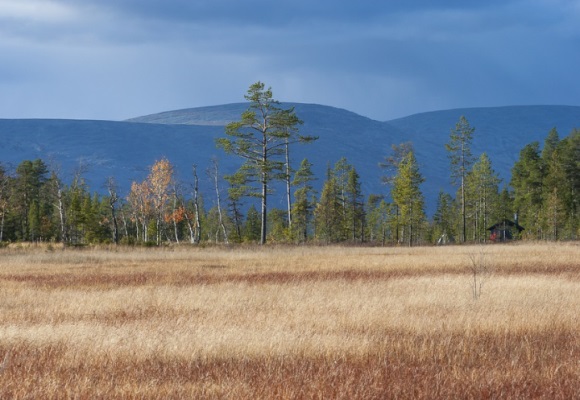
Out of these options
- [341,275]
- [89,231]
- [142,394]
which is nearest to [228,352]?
[142,394]

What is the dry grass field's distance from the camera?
7.45 m

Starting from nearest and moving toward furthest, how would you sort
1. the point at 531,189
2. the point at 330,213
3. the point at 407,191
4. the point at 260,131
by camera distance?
the point at 260,131, the point at 407,191, the point at 330,213, the point at 531,189

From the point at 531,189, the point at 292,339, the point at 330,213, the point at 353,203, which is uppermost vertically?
the point at 531,189

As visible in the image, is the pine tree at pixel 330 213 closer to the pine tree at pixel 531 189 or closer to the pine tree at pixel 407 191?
the pine tree at pixel 407 191

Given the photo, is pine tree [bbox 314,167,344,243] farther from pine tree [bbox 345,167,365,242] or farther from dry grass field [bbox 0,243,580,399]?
dry grass field [bbox 0,243,580,399]

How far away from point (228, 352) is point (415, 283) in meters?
11.4

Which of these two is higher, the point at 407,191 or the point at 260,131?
the point at 260,131

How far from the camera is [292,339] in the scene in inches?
394

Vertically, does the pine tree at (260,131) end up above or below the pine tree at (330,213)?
above

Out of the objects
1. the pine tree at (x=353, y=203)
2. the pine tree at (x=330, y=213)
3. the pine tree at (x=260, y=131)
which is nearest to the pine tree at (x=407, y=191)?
the pine tree at (x=353, y=203)

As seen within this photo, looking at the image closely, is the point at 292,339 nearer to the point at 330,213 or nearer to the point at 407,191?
the point at 407,191

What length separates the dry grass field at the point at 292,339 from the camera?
7.45 meters

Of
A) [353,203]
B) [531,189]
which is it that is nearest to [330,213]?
[353,203]

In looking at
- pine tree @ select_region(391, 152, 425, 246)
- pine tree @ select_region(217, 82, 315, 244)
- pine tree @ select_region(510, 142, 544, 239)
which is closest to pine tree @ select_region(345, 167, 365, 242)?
pine tree @ select_region(391, 152, 425, 246)
